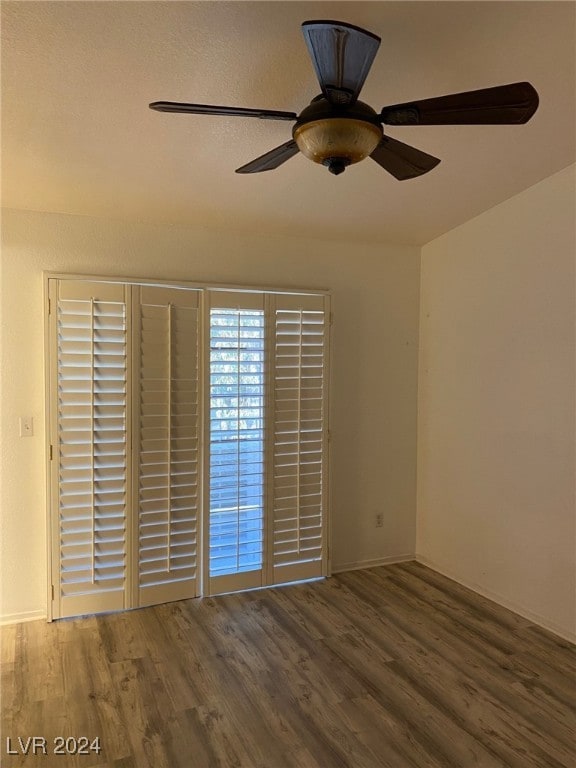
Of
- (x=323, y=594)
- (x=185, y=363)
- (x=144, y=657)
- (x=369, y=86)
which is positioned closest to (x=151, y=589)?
(x=144, y=657)

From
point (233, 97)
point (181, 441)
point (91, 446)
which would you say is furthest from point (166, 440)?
point (233, 97)

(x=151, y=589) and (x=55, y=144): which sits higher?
(x=55, y=144)

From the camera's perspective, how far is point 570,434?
9.84 ft

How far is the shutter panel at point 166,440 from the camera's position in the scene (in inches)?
129

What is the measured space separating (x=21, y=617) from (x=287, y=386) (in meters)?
2.14

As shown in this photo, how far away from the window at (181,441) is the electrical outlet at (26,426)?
0.15 m

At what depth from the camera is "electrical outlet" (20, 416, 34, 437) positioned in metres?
3.11

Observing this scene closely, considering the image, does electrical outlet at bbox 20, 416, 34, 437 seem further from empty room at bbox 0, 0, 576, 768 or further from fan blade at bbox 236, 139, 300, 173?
fan blade at bbox 236, 139, 300, 173

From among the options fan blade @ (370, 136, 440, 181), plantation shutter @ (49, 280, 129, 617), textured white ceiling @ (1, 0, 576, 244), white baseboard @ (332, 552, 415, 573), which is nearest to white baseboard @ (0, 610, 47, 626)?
plantation shutter @ (49, 280, 129, 617)

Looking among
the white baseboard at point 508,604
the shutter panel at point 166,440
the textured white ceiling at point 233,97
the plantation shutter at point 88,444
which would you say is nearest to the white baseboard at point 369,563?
the white baseboard at point 508,604

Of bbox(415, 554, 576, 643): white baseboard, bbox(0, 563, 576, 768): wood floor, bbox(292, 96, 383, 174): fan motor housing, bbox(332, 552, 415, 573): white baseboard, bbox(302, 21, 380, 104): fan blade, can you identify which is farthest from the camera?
bbox(332, 552, 415, 573): white baseboard

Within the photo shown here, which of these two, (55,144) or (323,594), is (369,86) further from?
(323,594)

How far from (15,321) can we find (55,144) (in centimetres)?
109

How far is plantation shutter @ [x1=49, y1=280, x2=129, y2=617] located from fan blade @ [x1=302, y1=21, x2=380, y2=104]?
1989 mm
